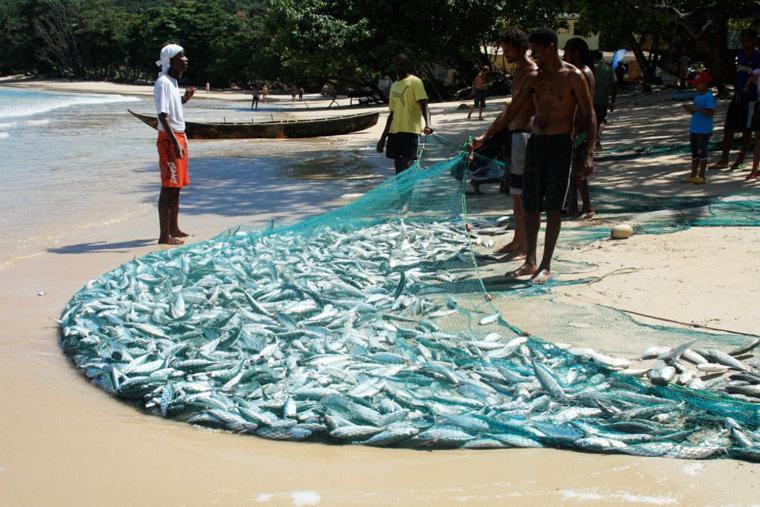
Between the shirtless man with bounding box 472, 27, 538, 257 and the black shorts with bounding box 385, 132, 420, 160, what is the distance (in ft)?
7.47

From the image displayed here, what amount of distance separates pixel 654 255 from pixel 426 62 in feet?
111

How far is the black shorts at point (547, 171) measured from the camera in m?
6.34

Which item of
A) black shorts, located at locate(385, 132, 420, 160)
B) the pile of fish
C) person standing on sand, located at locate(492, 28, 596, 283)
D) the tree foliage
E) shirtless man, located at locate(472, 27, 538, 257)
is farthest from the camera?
the tree foliage

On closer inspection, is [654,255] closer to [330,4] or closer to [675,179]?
[675,179]

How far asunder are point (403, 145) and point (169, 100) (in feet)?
8.93

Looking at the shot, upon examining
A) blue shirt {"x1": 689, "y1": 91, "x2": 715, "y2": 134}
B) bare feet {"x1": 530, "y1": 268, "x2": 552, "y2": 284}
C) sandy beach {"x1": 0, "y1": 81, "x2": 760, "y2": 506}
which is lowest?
sandy beach {"x1": 0, "y1": 81, "x2": 760, "y2": 506}

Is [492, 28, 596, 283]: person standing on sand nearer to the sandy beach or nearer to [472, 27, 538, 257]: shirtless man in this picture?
[472, 27, 538, 257]: shirtless man

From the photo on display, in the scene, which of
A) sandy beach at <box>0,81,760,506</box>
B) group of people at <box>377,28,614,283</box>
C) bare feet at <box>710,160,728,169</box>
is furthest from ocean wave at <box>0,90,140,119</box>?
group of people at <box>377,28,614,283</box>

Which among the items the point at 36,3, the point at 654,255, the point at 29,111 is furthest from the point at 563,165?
the point at 36,3

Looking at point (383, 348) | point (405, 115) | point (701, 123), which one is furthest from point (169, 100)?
point (701, 123)

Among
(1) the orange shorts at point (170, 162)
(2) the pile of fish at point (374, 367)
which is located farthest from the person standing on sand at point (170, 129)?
(2) the pile of fish at point (374, 367)

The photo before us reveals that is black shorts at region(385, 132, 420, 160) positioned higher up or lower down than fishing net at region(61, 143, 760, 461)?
higher up

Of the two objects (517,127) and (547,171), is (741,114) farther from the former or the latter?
(547,171)

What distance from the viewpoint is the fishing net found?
3.97 meters
